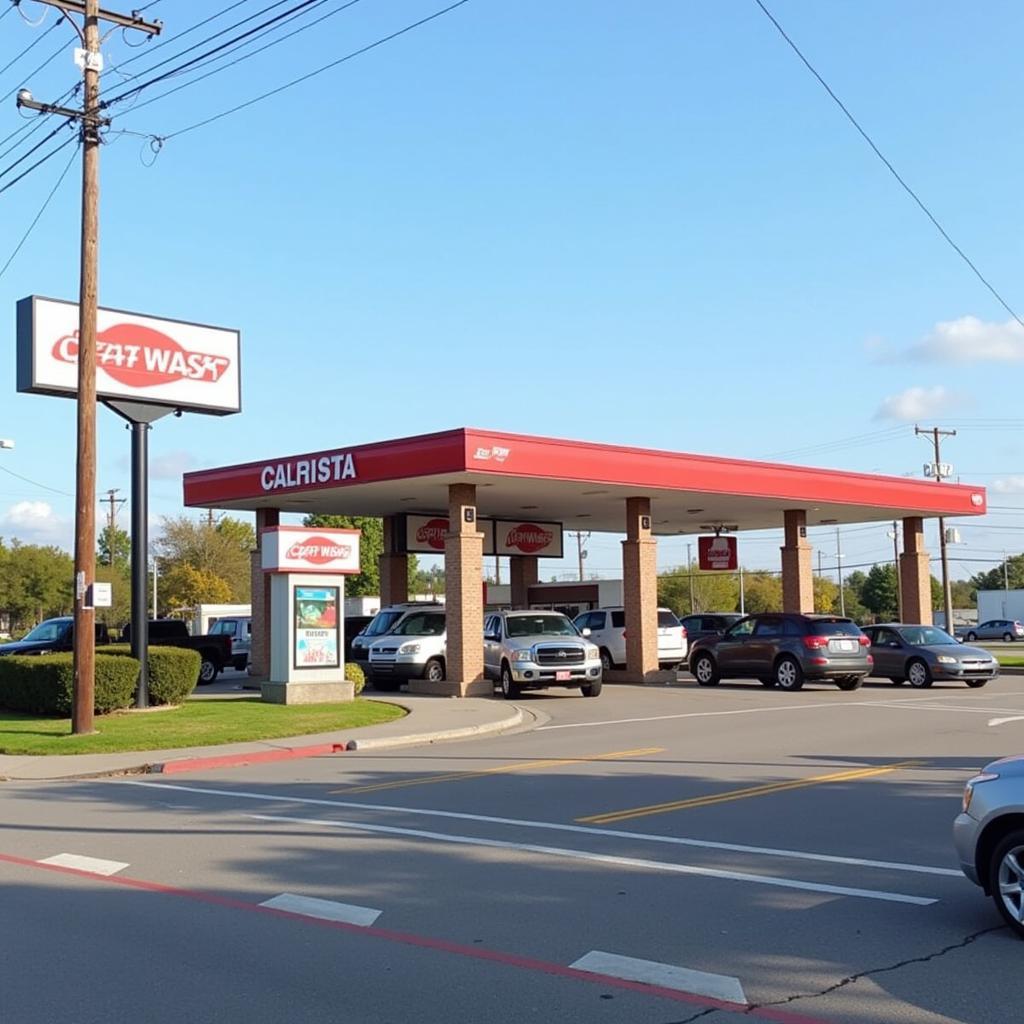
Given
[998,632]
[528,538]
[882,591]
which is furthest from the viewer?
[882,591]

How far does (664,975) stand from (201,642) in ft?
102

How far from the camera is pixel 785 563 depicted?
36031 millimetres

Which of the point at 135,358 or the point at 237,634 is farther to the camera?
the point at 237,634

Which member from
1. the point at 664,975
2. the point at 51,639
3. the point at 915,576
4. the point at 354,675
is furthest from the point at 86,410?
the point at 915,576

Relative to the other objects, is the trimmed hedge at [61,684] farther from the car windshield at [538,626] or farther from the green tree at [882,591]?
the green tree at [882,591]

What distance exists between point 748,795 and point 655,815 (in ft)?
4.94

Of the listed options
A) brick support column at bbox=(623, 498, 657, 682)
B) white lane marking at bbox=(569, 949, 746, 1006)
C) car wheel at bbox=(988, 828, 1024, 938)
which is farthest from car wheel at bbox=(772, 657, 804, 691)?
white lane marking at bbox=(569, 949, 746, 1006)

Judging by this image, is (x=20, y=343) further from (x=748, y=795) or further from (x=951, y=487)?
(x=951, y=487)

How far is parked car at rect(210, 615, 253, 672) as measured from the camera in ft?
126

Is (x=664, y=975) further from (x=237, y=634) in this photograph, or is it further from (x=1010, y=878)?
(x=237, y=634)

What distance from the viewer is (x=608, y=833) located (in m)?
10.7

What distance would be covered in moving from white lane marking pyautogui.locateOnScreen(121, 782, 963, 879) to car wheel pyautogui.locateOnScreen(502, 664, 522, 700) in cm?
1240

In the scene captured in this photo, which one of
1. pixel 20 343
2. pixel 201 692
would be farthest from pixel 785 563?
A: pixel 20 343

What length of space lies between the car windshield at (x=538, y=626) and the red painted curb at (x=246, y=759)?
9.05 m
